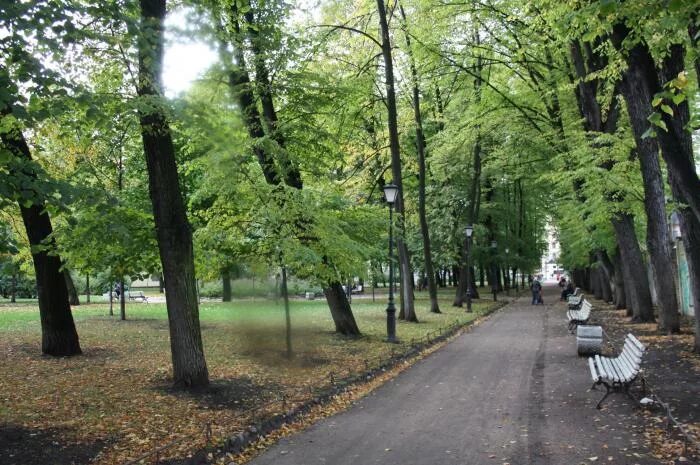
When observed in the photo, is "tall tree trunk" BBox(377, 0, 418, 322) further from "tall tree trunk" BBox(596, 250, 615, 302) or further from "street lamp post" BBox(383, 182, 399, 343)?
"tall tree trunk" BBox(596, 250, 615, 302)

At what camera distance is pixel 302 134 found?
16891 millimetres

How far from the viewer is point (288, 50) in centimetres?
1547

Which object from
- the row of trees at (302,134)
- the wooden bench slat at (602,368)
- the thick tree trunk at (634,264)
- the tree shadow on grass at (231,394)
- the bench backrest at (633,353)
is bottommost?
the tree shadow on grass at (231,394)

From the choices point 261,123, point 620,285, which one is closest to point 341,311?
point 261,123

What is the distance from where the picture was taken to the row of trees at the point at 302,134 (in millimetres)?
7879

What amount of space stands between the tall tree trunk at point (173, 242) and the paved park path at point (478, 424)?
254cm

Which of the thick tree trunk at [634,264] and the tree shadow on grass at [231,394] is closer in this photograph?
the tree shadow on grass at [231,394]

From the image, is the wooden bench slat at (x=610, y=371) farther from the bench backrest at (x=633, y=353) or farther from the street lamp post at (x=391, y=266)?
the street lamp post at (x=391, y=266)

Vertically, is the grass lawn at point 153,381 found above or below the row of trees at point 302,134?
below

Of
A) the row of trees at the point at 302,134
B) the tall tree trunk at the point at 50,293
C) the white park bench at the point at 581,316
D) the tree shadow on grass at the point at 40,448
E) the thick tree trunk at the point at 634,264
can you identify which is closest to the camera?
the tree shadow on grass at the point at 40,448

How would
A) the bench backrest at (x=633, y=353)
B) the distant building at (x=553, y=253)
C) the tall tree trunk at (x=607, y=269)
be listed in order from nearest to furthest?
1. the bench backrest at (x=633, y=353)
2. the tall tree trunk at (x=607, y=269)
3. the distant building at (x=553, y=253)

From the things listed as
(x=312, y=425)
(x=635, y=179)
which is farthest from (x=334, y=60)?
(x=312, y=425)

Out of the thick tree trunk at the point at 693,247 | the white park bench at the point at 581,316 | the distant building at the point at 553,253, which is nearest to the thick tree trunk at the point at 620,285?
the white park bench at the point at 581,316

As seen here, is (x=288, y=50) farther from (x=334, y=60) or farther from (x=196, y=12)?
(x=334, y=60)
